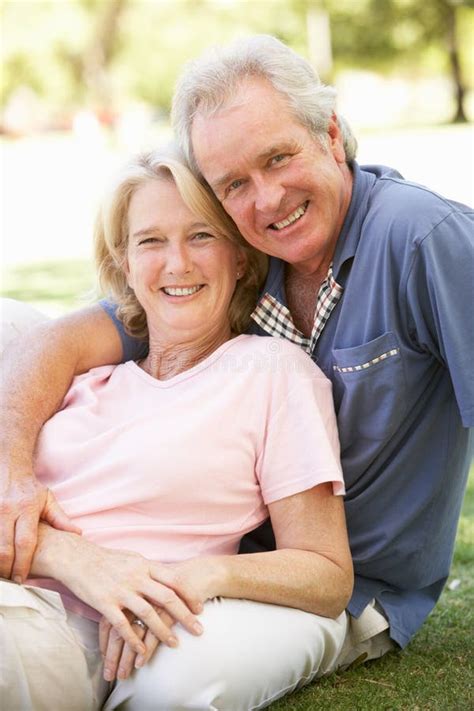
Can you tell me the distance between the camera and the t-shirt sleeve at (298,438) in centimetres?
245

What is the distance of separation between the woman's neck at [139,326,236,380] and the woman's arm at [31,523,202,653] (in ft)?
1.96

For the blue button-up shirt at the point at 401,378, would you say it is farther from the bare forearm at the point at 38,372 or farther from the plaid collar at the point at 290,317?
the bare forearm at the point at 38,372

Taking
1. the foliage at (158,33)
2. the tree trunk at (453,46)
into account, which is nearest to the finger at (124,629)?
the tree trunk at (453,46)

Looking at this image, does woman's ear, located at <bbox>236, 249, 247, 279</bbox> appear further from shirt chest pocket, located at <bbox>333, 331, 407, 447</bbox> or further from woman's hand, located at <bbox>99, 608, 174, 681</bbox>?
woman's hand, located at <bbox>99, 608, 174, 681</bbox>

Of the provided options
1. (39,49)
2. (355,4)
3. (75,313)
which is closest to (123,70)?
(39,49)

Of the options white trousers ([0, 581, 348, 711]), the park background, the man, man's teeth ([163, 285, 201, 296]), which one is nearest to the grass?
the man

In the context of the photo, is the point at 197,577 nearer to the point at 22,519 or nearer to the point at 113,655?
the point at 113,655

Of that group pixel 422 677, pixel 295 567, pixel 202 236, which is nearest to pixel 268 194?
pixel 202 236

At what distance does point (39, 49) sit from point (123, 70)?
15.5 ft

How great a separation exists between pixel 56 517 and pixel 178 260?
77 centimetres

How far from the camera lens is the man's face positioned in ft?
8.57

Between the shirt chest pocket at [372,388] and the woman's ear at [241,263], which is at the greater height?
the woman's ear at [241,263]

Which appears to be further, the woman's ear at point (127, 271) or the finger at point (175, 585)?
the woman's ear at point (127, 271)

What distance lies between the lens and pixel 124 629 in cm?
224
